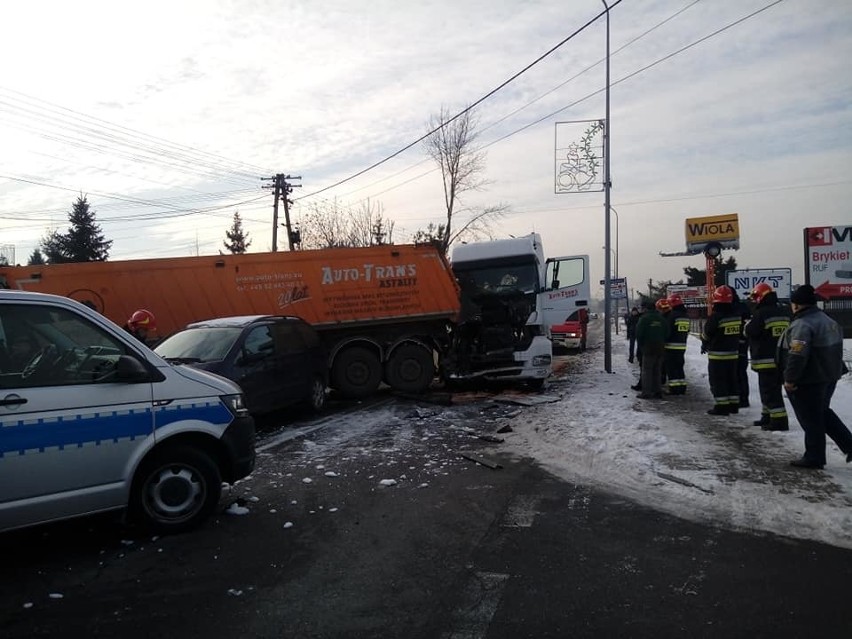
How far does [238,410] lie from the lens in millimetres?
5449

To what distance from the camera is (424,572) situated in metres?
4.32

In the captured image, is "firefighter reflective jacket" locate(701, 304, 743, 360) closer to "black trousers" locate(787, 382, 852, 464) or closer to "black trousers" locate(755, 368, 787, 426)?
"black trousers" locate(755, 368, 787, 426)

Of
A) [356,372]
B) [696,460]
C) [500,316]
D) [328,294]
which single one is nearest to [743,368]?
[696,460]

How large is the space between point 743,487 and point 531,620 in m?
3.38

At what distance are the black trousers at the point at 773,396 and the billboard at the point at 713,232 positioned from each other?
937cm

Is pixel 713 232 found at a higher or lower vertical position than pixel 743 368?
higher

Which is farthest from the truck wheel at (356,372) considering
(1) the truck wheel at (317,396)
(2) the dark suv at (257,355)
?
(2) the dark suv at (257,355)

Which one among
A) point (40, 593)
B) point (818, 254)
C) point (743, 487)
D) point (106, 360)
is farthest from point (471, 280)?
point (40, 593)

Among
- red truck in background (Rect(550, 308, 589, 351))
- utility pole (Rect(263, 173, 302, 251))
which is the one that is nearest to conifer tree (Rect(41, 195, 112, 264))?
utility pole (Rect(263, 173, 302, 251))

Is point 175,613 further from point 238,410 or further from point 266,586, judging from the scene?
point 238,410

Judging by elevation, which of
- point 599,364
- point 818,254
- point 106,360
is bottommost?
point 599,364

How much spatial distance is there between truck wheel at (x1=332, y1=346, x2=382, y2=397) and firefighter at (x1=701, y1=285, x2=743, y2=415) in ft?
20.6

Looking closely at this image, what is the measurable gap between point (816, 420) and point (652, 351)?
5437mm

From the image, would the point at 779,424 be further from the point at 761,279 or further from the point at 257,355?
the point at 761,279
